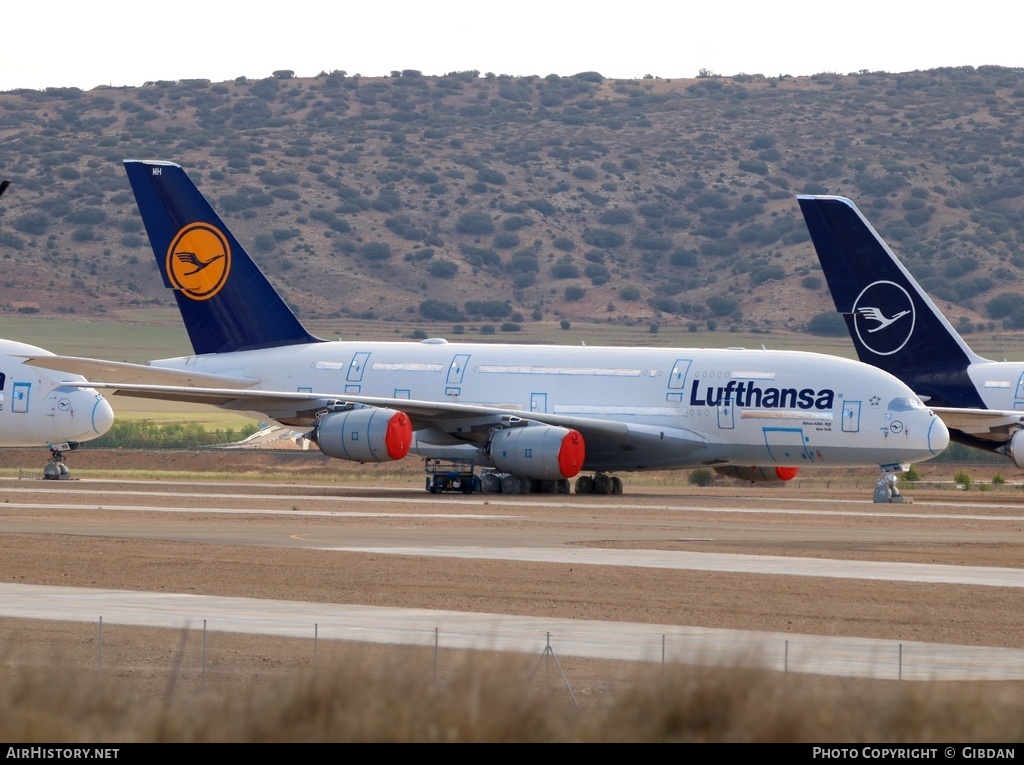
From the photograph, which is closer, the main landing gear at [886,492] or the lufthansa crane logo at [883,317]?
the main landing gear at [886,492]

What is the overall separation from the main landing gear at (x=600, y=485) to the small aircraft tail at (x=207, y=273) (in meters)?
11.3

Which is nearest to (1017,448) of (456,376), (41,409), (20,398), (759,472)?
(759,472)

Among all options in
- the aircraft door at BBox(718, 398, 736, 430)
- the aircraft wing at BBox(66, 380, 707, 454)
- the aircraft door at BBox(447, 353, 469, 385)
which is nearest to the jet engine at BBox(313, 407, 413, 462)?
the aircraft wing at BBox(66, 380, 707, 454)

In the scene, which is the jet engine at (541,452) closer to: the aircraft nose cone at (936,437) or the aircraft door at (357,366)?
the aircraft door at (357,366)

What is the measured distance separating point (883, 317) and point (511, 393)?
37.1 feet

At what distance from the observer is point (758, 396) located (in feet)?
164

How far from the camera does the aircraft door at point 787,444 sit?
49.4 meters

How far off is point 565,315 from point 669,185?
31103mm

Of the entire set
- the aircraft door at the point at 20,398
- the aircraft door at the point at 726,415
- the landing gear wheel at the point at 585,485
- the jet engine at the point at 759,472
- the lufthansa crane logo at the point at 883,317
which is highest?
the lufthansa crane logo at the point at 883,317

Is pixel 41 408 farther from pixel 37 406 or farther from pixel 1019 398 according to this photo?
pixel 1019 398

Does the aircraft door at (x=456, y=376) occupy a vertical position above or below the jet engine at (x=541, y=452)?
above

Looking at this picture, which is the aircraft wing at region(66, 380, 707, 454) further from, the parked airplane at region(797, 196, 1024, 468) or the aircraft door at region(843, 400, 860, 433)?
the parked airplane at region(797, 196, 1024, 468)

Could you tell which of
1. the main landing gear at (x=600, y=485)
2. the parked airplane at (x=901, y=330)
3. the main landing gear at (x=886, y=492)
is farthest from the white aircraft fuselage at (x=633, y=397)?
the parked airplane at (x=901, y=330)

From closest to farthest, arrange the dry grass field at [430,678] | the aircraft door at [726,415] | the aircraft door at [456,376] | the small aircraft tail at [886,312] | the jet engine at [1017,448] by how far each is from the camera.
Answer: the dry grass field at [430,678], the jet engine at [1017,448], the aircraft door at [726,415], the small aircraft tail at [886,312], the aircraft door at [456,376]
